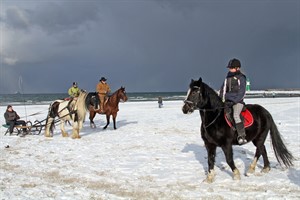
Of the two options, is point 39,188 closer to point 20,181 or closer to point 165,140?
point 20,181

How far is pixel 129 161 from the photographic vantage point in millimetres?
9211

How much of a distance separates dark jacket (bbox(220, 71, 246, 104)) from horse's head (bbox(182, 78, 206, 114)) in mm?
639

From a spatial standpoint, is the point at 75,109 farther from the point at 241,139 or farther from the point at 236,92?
the point at 241,139

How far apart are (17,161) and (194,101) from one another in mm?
5724

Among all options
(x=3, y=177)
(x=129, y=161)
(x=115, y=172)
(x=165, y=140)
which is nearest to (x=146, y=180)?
(x=115, y=172)

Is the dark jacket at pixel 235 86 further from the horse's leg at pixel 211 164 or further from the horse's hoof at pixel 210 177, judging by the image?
the horse's hoof at pixel 210 177

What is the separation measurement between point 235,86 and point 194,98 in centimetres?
102

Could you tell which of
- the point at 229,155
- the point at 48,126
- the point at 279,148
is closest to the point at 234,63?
the point at 229,155

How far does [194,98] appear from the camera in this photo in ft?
21.9

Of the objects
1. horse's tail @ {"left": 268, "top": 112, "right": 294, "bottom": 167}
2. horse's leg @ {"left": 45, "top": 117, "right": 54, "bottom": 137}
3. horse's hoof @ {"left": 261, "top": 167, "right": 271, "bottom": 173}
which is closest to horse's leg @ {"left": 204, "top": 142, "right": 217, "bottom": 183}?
horse's hoof @ {"left": 261, "top": 167, "right": 271, "bottom": 173}

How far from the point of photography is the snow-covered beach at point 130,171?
5996mm

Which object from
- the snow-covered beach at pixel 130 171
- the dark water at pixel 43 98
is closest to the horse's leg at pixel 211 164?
the snow-covered beach at pixel 130 171

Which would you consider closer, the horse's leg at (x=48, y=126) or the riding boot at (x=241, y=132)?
the riding boot at (x=241, y=132)

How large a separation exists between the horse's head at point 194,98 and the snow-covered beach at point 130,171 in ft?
5.49
